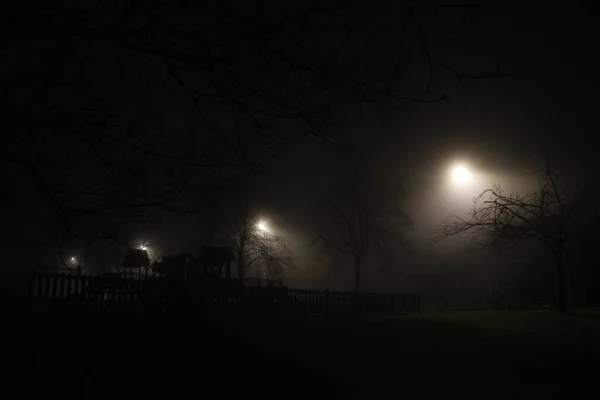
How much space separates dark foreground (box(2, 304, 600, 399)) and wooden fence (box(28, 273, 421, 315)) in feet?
16.6

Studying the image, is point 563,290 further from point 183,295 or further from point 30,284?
point 30,284

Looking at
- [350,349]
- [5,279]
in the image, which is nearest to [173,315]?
[350,349]

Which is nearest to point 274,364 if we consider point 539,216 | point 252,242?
point 539,216

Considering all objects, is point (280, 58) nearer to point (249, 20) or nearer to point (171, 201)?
point (249, 20)

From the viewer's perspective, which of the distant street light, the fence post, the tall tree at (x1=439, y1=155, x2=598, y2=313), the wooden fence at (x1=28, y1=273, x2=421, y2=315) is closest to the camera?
the fence post

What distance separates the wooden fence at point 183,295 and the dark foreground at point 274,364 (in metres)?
5.06

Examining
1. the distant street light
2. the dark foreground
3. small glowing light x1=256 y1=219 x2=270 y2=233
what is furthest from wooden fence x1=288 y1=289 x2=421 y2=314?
the dark foreground

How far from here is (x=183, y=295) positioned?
1560cm

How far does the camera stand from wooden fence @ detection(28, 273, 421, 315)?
15.6 m

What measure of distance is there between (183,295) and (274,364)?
920cm

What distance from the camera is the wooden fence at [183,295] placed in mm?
15555

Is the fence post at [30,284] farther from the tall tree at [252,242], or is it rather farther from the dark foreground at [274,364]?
the tall tree at [252,242]

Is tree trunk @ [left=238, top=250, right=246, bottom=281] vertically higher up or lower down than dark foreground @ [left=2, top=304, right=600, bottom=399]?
higher up

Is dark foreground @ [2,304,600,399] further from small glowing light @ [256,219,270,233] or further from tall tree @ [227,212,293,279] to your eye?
small glowing light @ [256,219,270,233]
